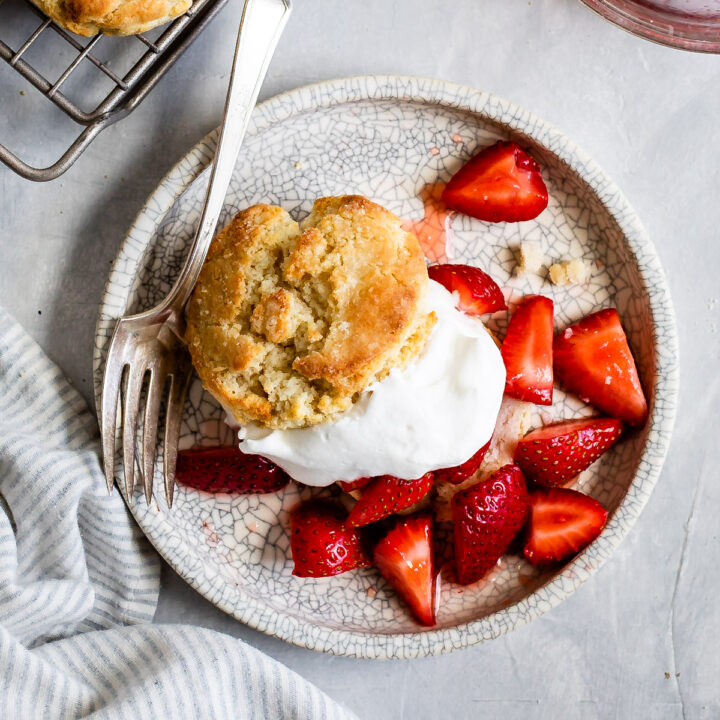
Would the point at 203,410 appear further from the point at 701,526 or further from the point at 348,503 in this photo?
the point at 701,526

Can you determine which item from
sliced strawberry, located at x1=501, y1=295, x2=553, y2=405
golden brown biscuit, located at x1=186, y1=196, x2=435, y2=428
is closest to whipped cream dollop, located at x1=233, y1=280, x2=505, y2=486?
golden brown biscuit, located at x1=186, y1=196, x2=435, y2=428

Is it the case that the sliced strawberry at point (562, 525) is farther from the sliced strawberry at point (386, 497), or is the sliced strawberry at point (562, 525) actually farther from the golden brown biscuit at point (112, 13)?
the golden brown biscuit at point (112, 13)

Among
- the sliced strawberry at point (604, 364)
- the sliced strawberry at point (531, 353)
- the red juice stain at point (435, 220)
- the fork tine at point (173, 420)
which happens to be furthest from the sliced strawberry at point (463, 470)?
the fork tine at point (173, 420)

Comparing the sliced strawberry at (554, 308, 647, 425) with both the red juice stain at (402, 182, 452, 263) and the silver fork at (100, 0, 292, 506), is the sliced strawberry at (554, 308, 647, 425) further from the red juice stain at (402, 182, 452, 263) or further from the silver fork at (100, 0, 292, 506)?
the silver fork at (100, 0, 292, 506)

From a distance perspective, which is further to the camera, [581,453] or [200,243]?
[581,453]

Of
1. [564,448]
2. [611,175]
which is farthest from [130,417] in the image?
[611,175]

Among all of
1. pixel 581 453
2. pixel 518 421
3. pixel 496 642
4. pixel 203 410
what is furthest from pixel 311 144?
pixel 496 642

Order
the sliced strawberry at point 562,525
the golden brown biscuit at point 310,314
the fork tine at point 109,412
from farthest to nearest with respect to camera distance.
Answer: the sliced strawberry at point 562,525
the fork tine at point 109,412
the golden brown biscuit at point 310,314
